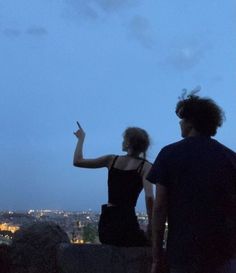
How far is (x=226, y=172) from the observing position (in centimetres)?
335

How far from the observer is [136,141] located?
489cm

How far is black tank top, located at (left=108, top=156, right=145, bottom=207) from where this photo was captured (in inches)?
184

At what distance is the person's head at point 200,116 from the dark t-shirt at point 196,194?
10 cm

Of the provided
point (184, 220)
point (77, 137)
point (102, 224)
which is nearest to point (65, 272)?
point (102, 224)

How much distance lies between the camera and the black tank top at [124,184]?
15.4 feet

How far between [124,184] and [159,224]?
1.37 meters

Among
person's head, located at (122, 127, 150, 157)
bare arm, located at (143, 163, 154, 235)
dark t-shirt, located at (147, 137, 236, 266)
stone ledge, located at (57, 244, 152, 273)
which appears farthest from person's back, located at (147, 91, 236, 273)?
stone ledge, located at (57, 244, 152, 273)

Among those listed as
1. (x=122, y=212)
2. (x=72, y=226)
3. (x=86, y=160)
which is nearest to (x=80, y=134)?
(x=86, y=160)

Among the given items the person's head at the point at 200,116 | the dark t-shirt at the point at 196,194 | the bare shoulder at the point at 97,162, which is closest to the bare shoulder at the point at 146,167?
the bare shoulder at the point at 97,162

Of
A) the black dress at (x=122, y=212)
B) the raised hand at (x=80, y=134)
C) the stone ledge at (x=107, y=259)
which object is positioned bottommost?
the stone ledge at (x=107, y=259)

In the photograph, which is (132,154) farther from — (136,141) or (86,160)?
(86,160)

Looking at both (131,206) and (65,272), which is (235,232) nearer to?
(131,206)

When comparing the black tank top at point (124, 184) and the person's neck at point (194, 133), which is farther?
the black tank top at point (124, 184)

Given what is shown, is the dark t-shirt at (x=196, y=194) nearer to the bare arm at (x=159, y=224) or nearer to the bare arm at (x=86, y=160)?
the bare arm at (x=159, y=224)
